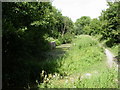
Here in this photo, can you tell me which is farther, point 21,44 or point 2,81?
point 21,44

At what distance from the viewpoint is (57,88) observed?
5.29m

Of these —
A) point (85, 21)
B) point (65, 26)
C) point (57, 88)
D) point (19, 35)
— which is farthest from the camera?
point (85, 21)

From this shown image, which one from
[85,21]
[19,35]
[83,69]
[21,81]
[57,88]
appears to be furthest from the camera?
[85,21]

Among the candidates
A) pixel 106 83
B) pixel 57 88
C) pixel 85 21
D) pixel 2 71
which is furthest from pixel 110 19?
pixel 85 21

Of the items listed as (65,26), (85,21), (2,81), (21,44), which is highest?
(85,21)

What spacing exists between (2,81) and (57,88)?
2.03m

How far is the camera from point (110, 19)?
15.8 metres

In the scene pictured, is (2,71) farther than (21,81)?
No

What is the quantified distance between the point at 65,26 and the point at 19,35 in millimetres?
31791

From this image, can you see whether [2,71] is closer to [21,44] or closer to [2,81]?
[2,81]

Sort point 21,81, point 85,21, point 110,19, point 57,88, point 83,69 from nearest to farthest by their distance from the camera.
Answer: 1. point 57,88
2. point 21,81
3. point 83,69
4. point 110,19
5. point 85,21

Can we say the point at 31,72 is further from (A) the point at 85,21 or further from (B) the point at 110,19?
(A) the point at 85,21

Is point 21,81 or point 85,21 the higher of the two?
point 85,21

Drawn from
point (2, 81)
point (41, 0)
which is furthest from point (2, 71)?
point (41, 0)
